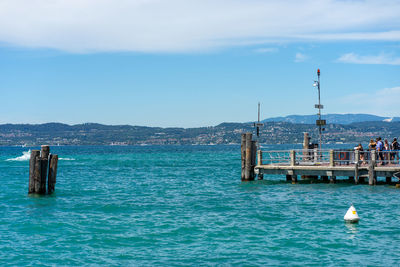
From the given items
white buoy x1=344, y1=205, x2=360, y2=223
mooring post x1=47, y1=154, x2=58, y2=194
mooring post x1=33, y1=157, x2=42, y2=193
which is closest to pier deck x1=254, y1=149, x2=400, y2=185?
white buoy x1=344, y1=205, x2=360, y2=223

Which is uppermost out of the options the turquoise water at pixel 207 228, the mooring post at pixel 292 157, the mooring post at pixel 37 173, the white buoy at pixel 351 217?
the mooring post at pixel 292 157

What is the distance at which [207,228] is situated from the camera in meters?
22.6

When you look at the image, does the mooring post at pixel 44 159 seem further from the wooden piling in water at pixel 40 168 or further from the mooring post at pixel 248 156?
the mooring post at pixel 248 156

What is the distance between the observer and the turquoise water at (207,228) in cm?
1808

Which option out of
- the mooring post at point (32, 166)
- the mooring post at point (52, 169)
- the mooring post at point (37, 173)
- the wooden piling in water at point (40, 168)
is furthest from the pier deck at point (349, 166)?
the mooring post at point (32, 166)

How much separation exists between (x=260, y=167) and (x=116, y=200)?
10270 mm

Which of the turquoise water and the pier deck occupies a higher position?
the pier deck

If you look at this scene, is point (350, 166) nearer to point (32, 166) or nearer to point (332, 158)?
point (332, 158)

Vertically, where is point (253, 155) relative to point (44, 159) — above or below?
above

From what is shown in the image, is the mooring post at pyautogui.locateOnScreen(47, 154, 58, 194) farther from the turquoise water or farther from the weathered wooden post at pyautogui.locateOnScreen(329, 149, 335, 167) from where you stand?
the weathered wooden post at pyautogui.locateOnScreen(329, 149, 335, 167)

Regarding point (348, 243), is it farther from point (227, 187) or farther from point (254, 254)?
point (227, 187)

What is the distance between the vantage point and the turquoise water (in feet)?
59.3

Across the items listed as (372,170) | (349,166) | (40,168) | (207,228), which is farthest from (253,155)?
(207,228)

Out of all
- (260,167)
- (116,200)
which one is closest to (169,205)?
(116,200)
